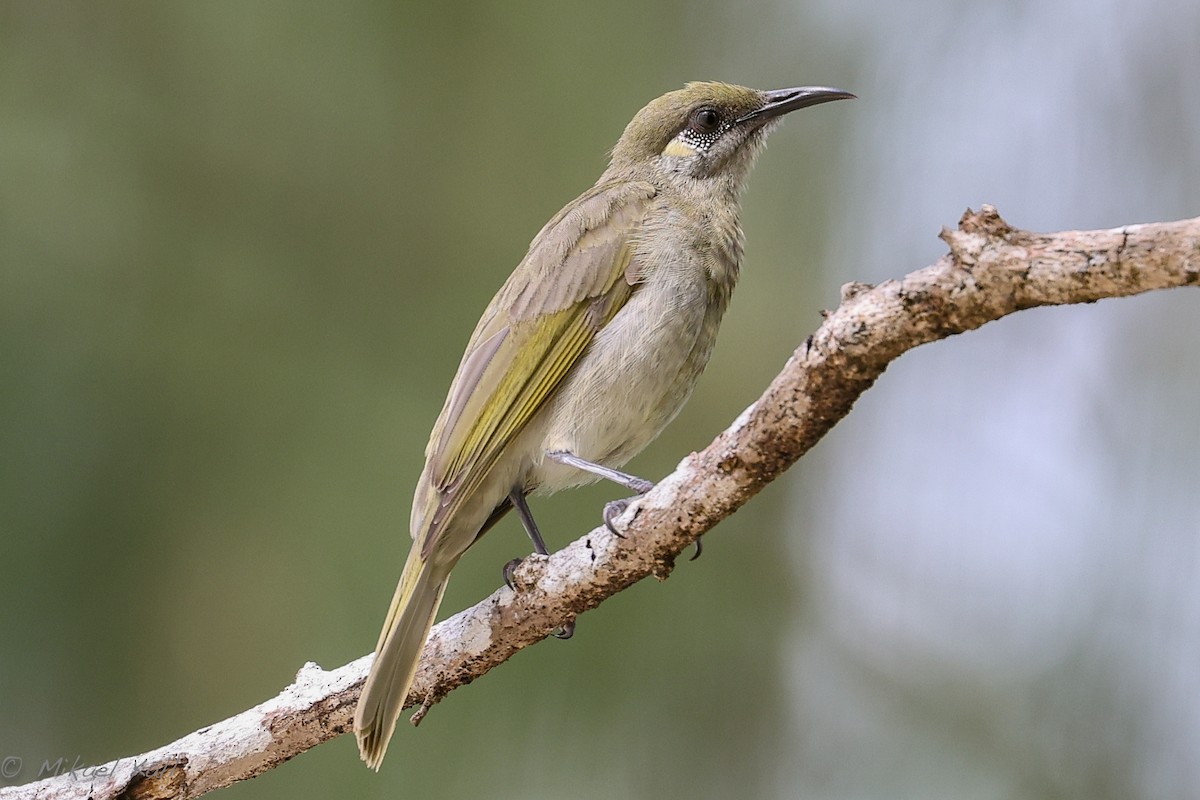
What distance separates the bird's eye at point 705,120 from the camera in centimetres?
418

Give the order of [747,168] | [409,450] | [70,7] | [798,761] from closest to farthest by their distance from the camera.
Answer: [747,168], [798,761], [409,450], [70,7]

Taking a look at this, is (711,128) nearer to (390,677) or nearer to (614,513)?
(614,513)

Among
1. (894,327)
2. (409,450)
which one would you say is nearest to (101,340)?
(409,450)

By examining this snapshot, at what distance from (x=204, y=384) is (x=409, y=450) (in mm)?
997

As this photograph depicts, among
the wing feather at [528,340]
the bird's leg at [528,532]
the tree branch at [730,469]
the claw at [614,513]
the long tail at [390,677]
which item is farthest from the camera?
the wing feather at [528,340]

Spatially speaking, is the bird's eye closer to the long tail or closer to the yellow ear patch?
the yellow ear patch

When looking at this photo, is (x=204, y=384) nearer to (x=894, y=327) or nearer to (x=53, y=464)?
(x=53, y=464)

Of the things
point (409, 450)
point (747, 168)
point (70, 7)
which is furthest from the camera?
point (70, 7)

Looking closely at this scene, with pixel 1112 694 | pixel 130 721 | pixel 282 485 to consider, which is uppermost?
pixel 1112 694

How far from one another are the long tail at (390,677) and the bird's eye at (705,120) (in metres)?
2.01

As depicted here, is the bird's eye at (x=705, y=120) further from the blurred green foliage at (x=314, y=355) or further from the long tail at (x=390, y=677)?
the long tail at (x=390, y=677)

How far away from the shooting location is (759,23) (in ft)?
19.1

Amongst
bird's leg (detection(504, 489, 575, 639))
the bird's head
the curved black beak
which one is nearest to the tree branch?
bird's leg (detection(504, 489, 575, 639))

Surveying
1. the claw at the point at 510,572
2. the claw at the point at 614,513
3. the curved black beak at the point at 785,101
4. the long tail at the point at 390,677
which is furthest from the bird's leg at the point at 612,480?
the curved black beak at the point at 785,101
